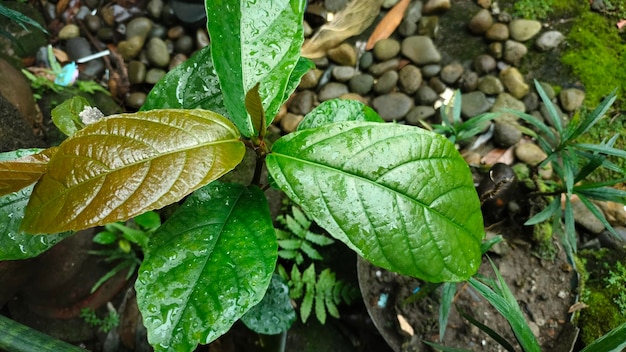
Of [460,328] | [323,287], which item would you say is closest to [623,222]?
[460,328]

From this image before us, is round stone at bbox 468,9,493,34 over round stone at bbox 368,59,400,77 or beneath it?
over

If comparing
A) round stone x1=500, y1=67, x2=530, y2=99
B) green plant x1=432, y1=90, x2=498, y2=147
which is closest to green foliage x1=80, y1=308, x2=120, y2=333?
green plant x1=432, y1=90, x2=498, y2=147

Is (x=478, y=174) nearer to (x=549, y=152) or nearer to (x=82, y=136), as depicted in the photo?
(x=549, y=152)

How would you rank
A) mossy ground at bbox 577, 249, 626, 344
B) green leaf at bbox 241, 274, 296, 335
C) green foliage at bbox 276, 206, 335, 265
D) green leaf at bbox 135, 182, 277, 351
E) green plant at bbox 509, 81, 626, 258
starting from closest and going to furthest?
green leaf at bbox 135, 182, 277, 351 → green leaf at bbox 241, 274, 296, 335 → green plant at bbox 509, 81, 626, 258 → mossy ground at bbox 577, 249, 626, 344 → green foliage at bbox 276, 206, 335, 265

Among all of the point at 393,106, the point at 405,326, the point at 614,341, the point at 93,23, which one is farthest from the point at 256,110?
the point at 93,23

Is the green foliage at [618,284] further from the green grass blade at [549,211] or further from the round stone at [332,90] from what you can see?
the round stone at [332,90]

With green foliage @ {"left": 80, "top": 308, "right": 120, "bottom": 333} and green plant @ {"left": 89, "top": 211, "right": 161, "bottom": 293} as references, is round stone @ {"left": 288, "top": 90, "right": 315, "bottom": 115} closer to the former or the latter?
green plant @ {"left": 89, "top": 211, "right": 161, "bottom": 293}
